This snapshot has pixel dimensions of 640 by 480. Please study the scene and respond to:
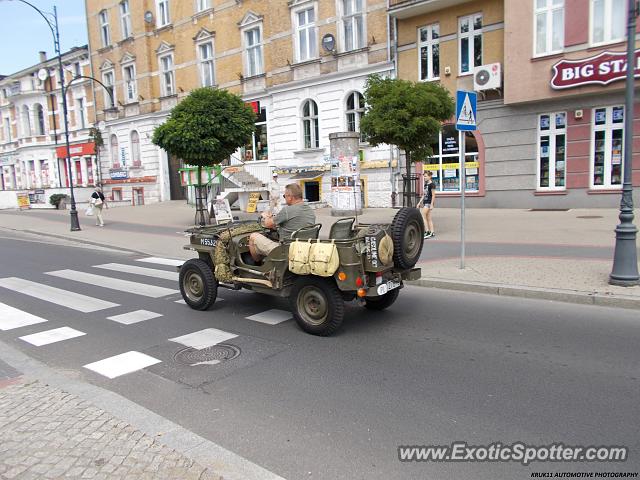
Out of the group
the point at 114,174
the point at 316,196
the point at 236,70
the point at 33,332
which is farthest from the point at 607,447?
the point at 114,174

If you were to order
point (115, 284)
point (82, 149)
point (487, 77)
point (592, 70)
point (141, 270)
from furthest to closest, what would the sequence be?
1. point (82, 149)
2. point (487, 77)
3. point (592, 70)
4. point (141, 270)
5. point (115, 284)

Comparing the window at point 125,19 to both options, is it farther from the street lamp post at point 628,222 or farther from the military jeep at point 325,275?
the street lamp post at point 628,222

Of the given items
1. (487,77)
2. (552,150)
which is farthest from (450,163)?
(552,150)

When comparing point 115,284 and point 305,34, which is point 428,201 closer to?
point 115,284

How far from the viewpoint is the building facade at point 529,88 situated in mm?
15781

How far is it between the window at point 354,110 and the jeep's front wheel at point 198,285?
15.8 meters

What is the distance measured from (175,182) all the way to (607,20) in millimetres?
25799

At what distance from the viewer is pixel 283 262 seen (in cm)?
611

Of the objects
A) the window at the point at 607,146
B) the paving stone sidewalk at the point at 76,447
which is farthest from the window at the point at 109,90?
the paving stone sidewalk at the point at 76,447

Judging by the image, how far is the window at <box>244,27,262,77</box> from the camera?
26.0 metres

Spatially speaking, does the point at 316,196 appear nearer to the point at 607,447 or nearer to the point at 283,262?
the point at 283,262

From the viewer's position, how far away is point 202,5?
2819 cm

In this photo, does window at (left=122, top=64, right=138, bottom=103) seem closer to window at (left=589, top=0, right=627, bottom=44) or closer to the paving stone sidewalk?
window at (left=589, top=0, right=627, bottom=44)

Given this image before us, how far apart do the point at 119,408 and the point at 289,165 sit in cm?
2142
